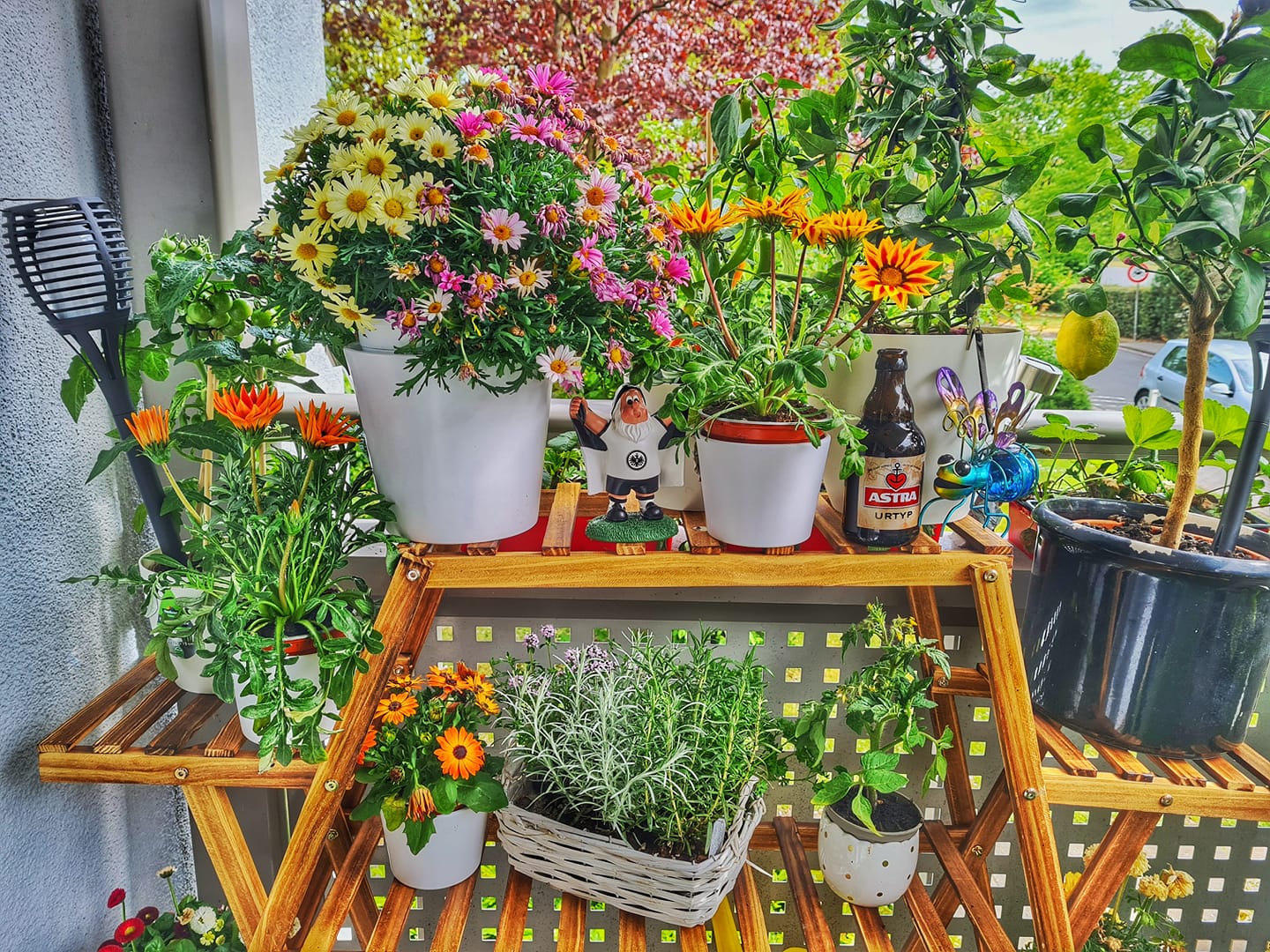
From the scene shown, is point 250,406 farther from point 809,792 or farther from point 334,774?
point 809,792

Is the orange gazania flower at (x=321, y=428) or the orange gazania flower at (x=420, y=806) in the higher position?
the orange gazania flower at (x=321, y=428)

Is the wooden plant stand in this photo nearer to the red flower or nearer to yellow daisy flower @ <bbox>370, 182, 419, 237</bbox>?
the red flower

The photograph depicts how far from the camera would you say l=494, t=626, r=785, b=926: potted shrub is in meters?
0.87

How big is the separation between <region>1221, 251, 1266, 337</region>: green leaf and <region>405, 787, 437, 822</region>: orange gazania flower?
Result: 95cm

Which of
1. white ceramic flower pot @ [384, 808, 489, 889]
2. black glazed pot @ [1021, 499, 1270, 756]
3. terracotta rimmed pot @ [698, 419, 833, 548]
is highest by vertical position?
terracotta rimmed pot @ [698, 419, 833, 548]

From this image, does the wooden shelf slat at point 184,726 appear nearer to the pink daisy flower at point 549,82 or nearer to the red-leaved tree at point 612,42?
the pink daisy flower at point 549,82

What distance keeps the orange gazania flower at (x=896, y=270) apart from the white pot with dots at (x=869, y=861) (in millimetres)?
668

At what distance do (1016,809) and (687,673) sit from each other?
1.27 feet

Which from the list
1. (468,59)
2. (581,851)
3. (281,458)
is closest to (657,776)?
(581,851)

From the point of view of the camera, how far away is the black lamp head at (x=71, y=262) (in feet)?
2.63

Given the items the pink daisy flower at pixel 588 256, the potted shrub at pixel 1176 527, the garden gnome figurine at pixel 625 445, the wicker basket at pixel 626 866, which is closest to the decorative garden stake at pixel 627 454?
the garden gnome figurine at pixel 625 445

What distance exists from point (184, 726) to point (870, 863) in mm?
848

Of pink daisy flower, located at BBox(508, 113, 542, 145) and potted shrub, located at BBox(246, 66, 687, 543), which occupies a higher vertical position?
pink daisy flower, located at BBox(508, 113, 542, 145)

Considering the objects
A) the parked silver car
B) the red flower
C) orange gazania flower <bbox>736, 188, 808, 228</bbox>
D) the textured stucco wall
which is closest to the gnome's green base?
orange gazania flower <bbox>736, 188, 808, 228</bbox>
